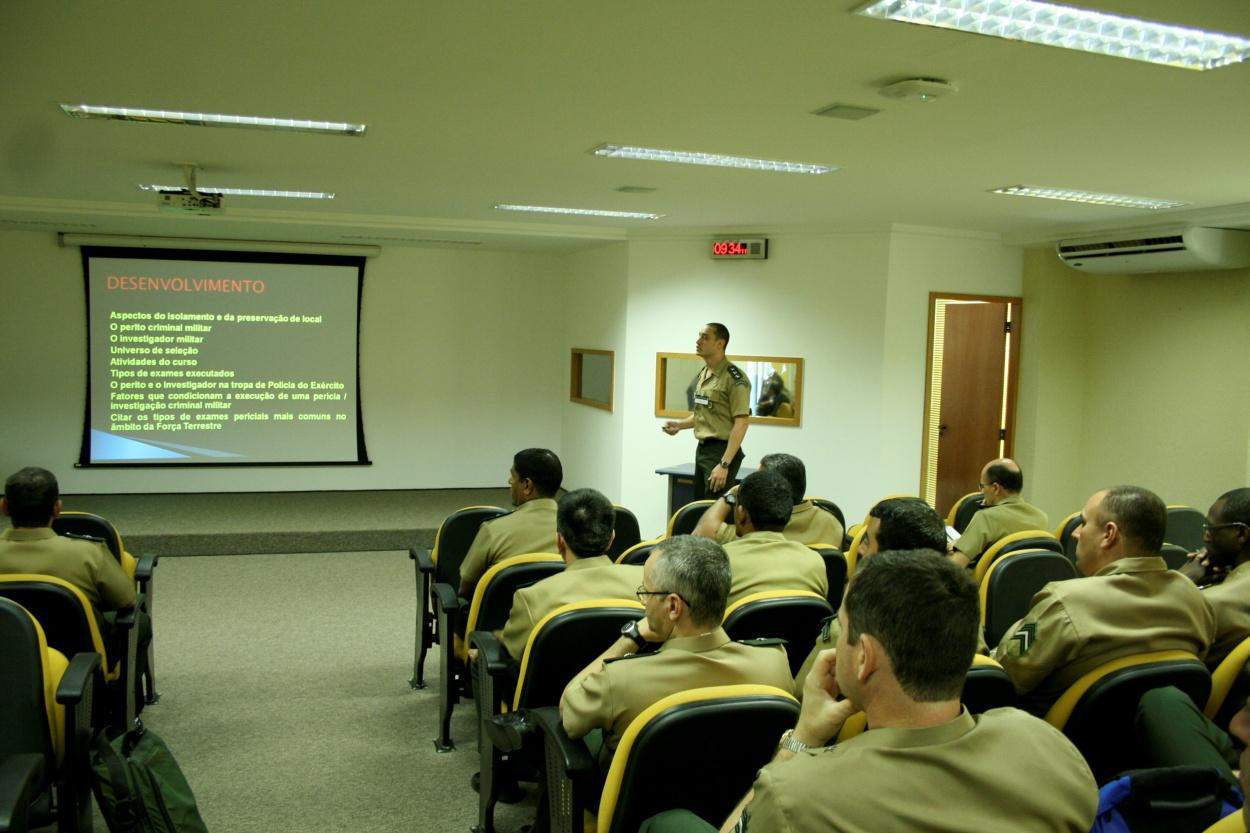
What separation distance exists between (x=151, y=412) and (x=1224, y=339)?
905cm

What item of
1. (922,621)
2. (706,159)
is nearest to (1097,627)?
(922,621)

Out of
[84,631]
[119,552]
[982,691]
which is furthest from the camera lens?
[119,552]

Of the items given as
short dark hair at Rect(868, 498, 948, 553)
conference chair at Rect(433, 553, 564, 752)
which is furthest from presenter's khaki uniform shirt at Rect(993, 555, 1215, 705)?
conference chair at Rect(433, 553, 564, 752)

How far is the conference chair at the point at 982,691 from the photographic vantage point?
6.67ft

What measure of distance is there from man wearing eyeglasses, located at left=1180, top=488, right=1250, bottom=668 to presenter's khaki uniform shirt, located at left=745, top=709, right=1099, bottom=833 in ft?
5.46

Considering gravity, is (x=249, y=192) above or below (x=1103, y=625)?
above

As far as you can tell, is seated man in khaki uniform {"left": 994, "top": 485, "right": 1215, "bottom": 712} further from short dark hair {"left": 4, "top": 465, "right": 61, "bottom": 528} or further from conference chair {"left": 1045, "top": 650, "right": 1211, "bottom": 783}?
short dark hair {"left": 4, "top": 465, "right": 61, "bottom": 528}

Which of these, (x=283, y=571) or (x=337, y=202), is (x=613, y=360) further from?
(x=283, y=571)

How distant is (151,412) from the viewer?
894 cm

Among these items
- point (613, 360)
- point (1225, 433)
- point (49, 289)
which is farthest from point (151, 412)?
point (1225, 433)

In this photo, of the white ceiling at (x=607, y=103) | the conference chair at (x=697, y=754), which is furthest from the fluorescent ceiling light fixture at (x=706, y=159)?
the conference chair at (x=697, y=754)

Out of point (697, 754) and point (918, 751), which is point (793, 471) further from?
point (918, 751)

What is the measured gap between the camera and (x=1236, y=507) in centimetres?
300

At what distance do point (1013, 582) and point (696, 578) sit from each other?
5.65 feet
